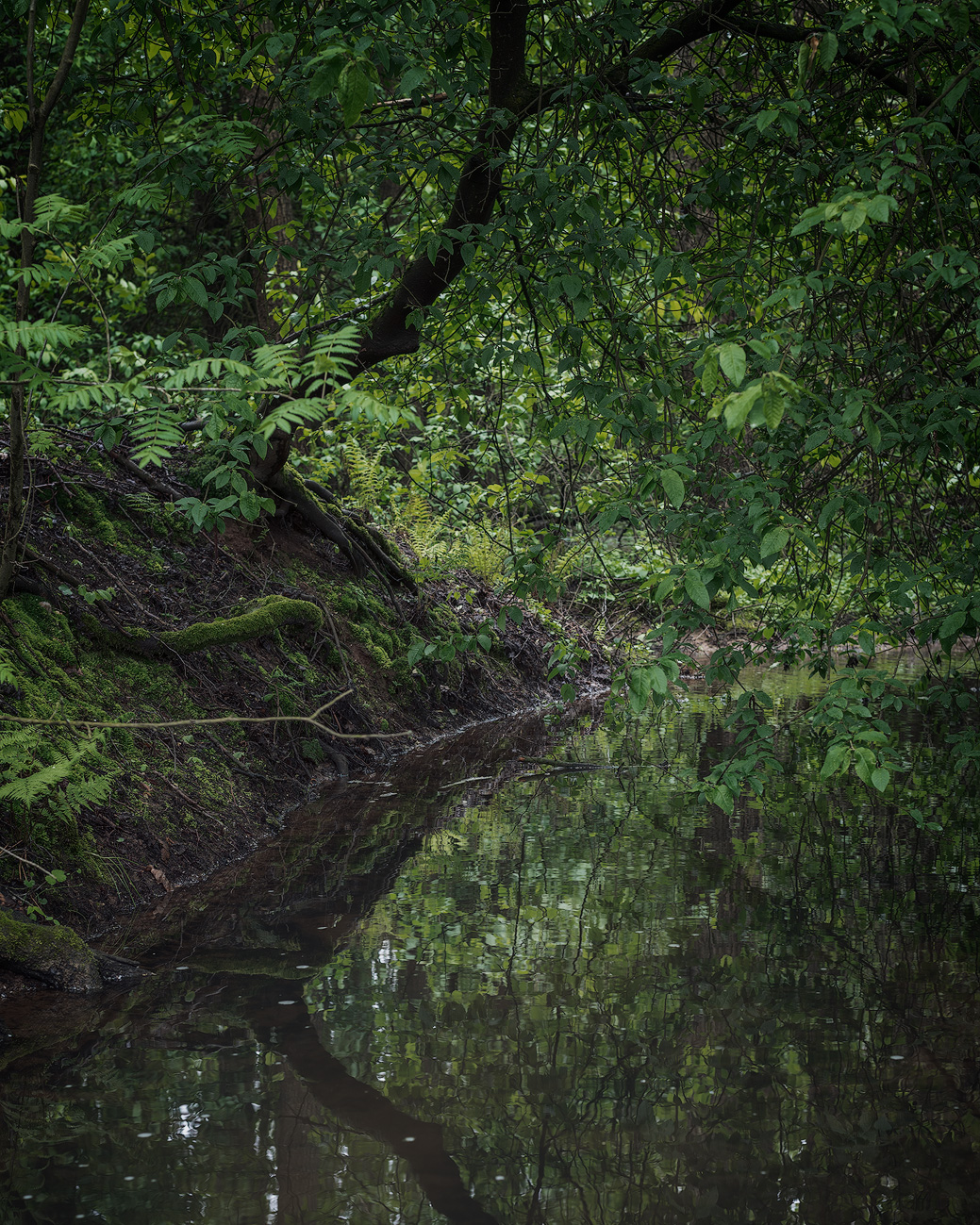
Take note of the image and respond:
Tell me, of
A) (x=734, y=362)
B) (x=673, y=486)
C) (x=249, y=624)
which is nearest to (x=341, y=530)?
(x=249, y=624)

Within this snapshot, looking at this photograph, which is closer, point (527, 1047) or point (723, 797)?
point (527, 1047)

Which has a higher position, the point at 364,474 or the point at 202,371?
the point at 364,474

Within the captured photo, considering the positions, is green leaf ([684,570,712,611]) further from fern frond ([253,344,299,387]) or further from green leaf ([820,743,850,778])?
fern frond ([253,344,299,387])

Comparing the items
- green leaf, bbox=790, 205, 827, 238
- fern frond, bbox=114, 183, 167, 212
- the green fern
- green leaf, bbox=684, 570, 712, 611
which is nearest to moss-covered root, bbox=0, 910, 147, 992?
green leaf, bbox=684, 570, 712, 611

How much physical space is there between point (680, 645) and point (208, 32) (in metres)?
4.09

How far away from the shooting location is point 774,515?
12.1 feet

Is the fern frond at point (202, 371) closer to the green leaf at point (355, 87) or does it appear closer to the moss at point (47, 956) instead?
the green leaf at point (355, 87)

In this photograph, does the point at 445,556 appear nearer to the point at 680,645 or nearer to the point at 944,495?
the point at 944,495

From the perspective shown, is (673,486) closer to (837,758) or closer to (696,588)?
(696,588)

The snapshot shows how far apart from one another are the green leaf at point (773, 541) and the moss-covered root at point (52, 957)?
2.94 meters

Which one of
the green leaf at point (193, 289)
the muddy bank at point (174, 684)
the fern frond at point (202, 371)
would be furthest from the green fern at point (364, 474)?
the fern frond at point (202, 371)

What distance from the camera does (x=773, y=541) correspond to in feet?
11.5

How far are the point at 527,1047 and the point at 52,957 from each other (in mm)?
1837

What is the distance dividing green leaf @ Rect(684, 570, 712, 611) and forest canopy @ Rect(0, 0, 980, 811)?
0.01m
